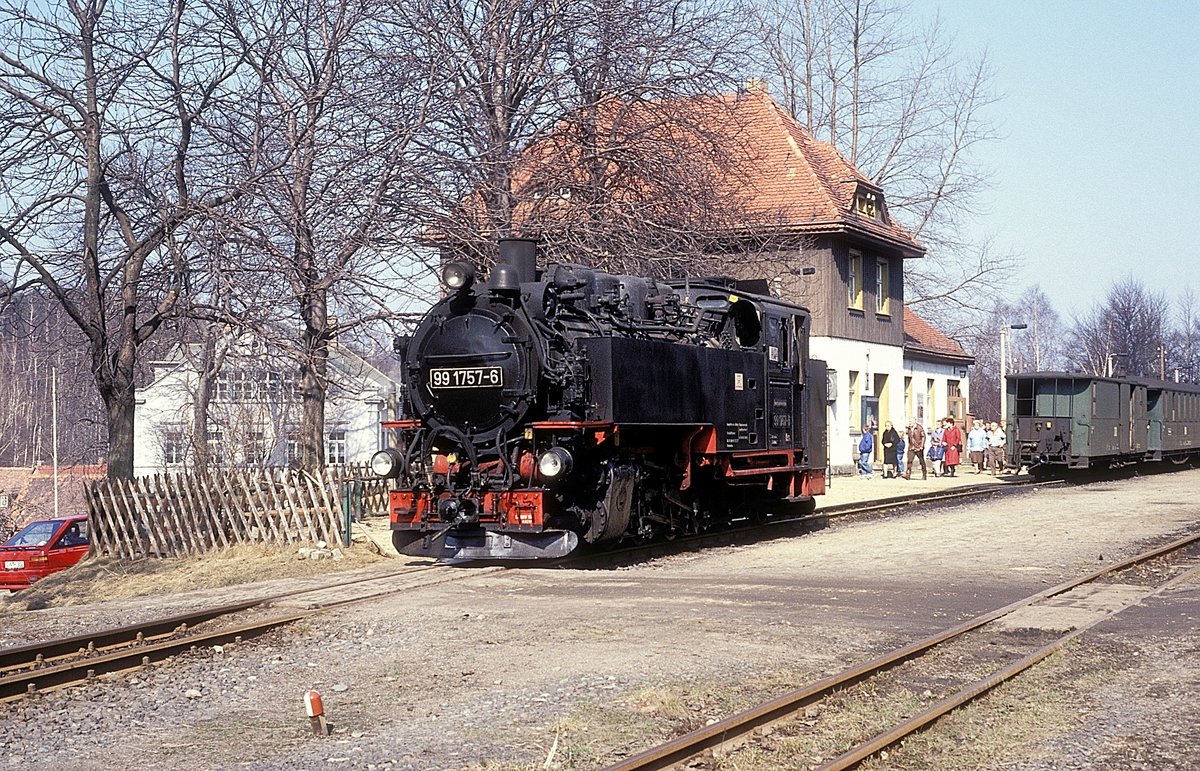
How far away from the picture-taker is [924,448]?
33.4m

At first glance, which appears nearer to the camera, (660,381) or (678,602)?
(678,602)

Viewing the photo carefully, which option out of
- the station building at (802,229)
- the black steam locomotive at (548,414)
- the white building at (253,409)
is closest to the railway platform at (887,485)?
the station building at (802,229)

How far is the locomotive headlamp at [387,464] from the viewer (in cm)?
1444

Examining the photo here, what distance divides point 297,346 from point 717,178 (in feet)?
30.2

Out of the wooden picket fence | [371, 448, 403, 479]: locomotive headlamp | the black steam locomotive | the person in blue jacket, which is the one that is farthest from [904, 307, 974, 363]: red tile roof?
[371, 448, 403, 479]: locomotive headlamp

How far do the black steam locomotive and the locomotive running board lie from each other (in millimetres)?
15

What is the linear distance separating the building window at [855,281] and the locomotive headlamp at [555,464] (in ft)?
76.3

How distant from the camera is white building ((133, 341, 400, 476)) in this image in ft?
70.0

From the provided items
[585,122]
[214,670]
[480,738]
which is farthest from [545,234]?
[480,738]

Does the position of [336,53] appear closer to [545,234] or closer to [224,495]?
[545,234]

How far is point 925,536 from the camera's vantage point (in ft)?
58.1

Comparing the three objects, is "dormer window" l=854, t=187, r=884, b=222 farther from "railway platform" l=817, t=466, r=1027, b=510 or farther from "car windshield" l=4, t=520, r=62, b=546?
"car windshield" l=4, t=520, r=62, b=546

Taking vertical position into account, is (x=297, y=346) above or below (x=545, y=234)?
below

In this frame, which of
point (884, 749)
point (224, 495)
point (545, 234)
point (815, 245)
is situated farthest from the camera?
point (815, 245)
